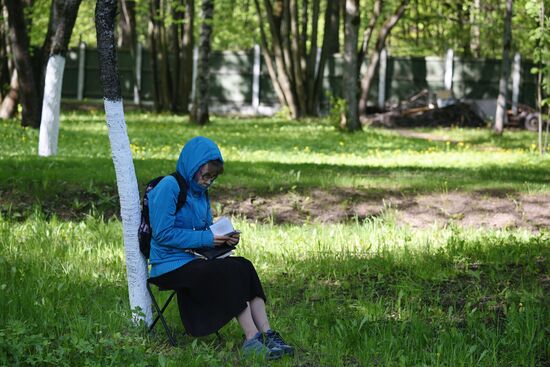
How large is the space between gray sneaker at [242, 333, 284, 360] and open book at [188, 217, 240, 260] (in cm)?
52

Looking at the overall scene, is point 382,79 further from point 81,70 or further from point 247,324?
point 247,324

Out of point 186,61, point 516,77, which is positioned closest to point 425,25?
point 516,77

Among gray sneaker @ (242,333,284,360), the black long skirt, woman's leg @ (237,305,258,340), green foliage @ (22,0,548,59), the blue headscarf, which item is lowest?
gray sneaker @ (242,333,284,360)

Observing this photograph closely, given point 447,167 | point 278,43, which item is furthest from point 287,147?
point 278,43

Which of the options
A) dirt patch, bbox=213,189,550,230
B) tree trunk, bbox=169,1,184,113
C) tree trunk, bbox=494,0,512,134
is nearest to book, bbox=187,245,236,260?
dirt patch, bbox=213,189,550,230

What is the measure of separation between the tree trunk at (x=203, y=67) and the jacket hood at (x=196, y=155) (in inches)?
710

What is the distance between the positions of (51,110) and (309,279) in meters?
7.26

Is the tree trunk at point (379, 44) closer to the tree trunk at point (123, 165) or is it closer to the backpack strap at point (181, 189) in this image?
the tree trunk at point (123, 165)

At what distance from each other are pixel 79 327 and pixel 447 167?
9944 mm

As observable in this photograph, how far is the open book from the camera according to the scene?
220 inches

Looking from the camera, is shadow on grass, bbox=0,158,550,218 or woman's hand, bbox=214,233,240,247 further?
shadow on grass, bbox=0,158,550,218

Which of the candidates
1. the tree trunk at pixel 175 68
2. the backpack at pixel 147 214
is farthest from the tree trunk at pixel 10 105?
the backpack at pixel 147 214

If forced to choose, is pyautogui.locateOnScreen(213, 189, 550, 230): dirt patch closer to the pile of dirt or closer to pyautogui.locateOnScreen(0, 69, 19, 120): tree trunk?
pyautogui.locateOnScreen(0, 69, 19, 120): tree trunk

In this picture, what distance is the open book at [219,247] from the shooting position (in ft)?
18.4
